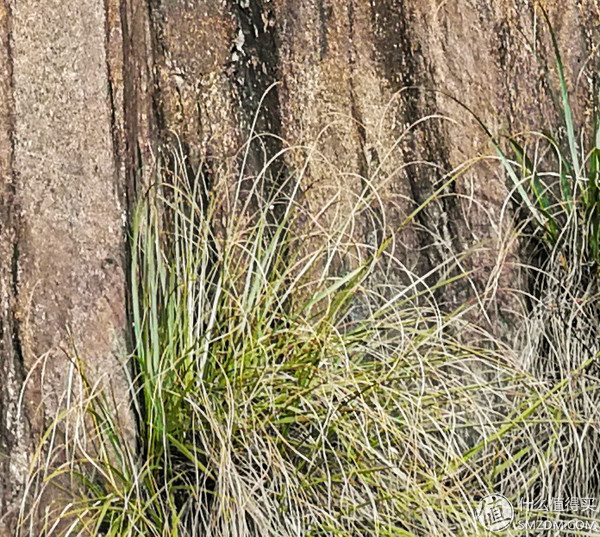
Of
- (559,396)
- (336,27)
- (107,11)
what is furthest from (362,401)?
(107,11)

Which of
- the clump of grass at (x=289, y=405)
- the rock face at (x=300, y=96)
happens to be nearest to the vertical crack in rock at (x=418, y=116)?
the rock face at (x=300, y=96)

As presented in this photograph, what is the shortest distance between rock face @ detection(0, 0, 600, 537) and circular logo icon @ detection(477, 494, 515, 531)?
1.15 feet

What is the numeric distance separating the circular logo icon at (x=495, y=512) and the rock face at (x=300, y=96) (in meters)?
0.35

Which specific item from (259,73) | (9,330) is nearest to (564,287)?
(259,73)

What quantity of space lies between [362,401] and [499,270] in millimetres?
409

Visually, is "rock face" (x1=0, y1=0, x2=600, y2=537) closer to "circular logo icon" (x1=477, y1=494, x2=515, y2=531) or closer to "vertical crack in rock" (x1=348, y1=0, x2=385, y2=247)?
"vertical crack in rock" (x1=348, y1=0, x2=385, y2=247)

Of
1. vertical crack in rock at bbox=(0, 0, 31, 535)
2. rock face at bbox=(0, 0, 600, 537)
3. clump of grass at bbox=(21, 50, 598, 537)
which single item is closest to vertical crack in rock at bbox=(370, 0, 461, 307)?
rock face at bbox=(0, 0, 600, 537)

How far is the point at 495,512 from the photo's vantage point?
4.95 ft

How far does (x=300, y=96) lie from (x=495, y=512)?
0.85 metres

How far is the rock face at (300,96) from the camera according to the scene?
163 cm

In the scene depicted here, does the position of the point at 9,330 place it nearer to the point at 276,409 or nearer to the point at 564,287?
the point at 276,409

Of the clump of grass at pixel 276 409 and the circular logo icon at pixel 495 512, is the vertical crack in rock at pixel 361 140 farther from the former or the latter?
the circular logo icon at pixel 495 512

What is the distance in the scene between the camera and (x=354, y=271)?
1.58 m

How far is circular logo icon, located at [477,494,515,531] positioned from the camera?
1483 mm
